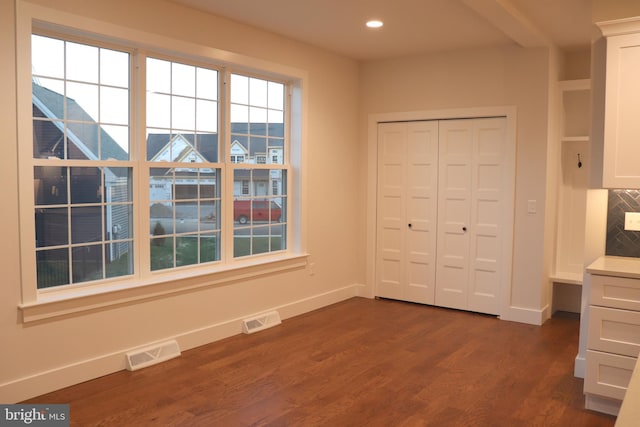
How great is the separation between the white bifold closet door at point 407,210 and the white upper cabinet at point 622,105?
2.34 meters

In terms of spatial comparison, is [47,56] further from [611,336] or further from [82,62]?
[611,336]

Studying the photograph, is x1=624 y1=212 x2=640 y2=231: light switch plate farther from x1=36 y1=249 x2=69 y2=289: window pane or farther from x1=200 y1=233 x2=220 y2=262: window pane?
x1=36 y1=249 x2=69 y2=289: window pane

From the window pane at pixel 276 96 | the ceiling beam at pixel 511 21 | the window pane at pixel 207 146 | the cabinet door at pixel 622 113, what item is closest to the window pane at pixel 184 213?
the window pane at pixel 207 146

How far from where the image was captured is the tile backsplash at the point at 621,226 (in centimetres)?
371

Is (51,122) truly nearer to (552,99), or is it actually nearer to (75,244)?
(75,244)

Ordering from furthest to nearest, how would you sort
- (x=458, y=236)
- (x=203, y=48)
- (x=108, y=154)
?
(x=458, y=236), (x=203, y=48), (x=108, y=154)

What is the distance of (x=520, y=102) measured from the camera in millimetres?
5246

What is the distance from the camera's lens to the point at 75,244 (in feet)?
12.1

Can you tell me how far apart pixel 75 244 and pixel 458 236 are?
11.9 ft

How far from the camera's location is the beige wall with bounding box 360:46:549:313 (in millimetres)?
5156

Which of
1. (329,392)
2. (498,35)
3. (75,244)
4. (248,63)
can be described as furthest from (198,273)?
(498,35)

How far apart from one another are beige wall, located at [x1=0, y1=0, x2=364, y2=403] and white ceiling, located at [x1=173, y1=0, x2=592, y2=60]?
0.21 metres

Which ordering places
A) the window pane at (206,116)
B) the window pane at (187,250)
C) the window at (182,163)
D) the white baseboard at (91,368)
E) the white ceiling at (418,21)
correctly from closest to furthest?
the white baseboard at (91,368)
the white ceiling at (418,21)
the window at (182,163)
the window pane at (187,250)
the window pane at (206,116)

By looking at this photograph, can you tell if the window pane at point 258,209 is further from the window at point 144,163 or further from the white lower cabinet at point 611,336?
the white lower cabinet at point 611,336
